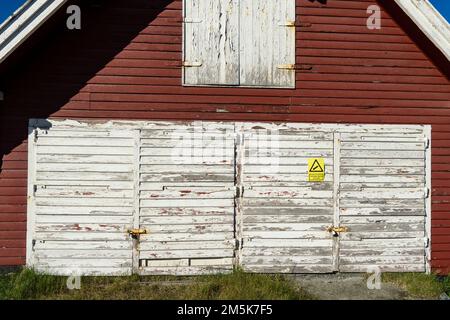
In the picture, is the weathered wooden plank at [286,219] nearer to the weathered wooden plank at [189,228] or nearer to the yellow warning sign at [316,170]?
the weathered wooden plank at [189,228]

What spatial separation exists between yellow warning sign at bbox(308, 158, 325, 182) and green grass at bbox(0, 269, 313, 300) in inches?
68.6

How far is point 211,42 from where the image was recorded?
6797 millimetres

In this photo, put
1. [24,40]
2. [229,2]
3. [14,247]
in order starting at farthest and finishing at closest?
1. [229,2]
2. [14,247]
3. [24,40]

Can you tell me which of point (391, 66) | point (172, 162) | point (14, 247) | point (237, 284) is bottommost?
point (237, 284)

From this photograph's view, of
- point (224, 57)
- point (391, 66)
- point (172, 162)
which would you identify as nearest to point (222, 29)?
point (224, 57)

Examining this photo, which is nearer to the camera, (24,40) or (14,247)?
(24,40)

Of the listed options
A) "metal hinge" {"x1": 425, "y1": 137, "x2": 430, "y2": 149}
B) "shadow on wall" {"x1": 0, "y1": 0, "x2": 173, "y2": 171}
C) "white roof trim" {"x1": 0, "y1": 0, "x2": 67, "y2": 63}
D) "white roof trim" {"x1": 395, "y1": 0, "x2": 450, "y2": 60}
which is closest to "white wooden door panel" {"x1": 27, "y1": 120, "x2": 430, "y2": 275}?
"metal hinge" {"x1": 425, "y1": 137, "x2": 430, "y2": 149}

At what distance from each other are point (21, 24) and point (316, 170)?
198 inches

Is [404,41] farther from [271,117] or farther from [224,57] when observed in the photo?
[224,57]

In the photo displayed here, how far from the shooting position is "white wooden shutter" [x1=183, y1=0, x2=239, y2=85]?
22.1ft

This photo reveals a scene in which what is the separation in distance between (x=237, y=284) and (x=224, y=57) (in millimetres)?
3644

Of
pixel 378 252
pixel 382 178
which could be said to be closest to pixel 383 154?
pixel 382 178

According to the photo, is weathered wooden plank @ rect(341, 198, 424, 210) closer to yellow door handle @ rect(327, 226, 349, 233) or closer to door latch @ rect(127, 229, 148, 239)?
yellow door handle @ rect(327, 226, 349, 233)

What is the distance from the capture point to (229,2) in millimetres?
6852
